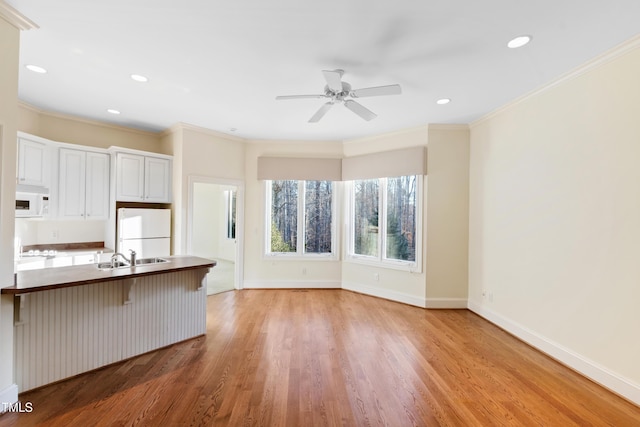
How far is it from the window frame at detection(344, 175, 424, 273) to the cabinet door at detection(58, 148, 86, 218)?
408cm

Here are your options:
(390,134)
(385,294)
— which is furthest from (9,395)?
(390,134)

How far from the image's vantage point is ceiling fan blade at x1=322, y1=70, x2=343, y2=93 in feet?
7.66

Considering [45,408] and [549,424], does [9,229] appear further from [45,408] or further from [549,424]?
[549,424]

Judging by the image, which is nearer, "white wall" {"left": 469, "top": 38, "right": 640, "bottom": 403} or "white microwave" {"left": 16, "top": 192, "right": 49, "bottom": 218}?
"white wall" {"left": 469, "top": 38, "right": 640, "bottom": 403}

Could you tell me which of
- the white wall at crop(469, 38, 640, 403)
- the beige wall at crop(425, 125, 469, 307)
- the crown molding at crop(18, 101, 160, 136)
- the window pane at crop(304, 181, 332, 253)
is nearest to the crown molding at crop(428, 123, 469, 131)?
the beige wall at crop(425, 125, 469, 307)

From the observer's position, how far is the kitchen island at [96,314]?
2223mm

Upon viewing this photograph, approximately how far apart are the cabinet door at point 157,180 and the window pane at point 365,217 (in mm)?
3200

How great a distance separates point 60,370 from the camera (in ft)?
7.83

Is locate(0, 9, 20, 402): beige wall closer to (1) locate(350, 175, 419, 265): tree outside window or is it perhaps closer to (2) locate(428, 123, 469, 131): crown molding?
(1) locate(350, 175, 419, 265): tree outside window

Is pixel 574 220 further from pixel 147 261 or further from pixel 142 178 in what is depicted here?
pixel 142 178

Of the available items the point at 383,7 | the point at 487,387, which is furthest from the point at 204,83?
the point at 487,387

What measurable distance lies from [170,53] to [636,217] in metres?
4.07

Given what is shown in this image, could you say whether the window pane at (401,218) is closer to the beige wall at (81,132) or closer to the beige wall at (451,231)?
the beige wall at (451,231)

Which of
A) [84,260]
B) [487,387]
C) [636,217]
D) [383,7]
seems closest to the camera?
[383,7]
